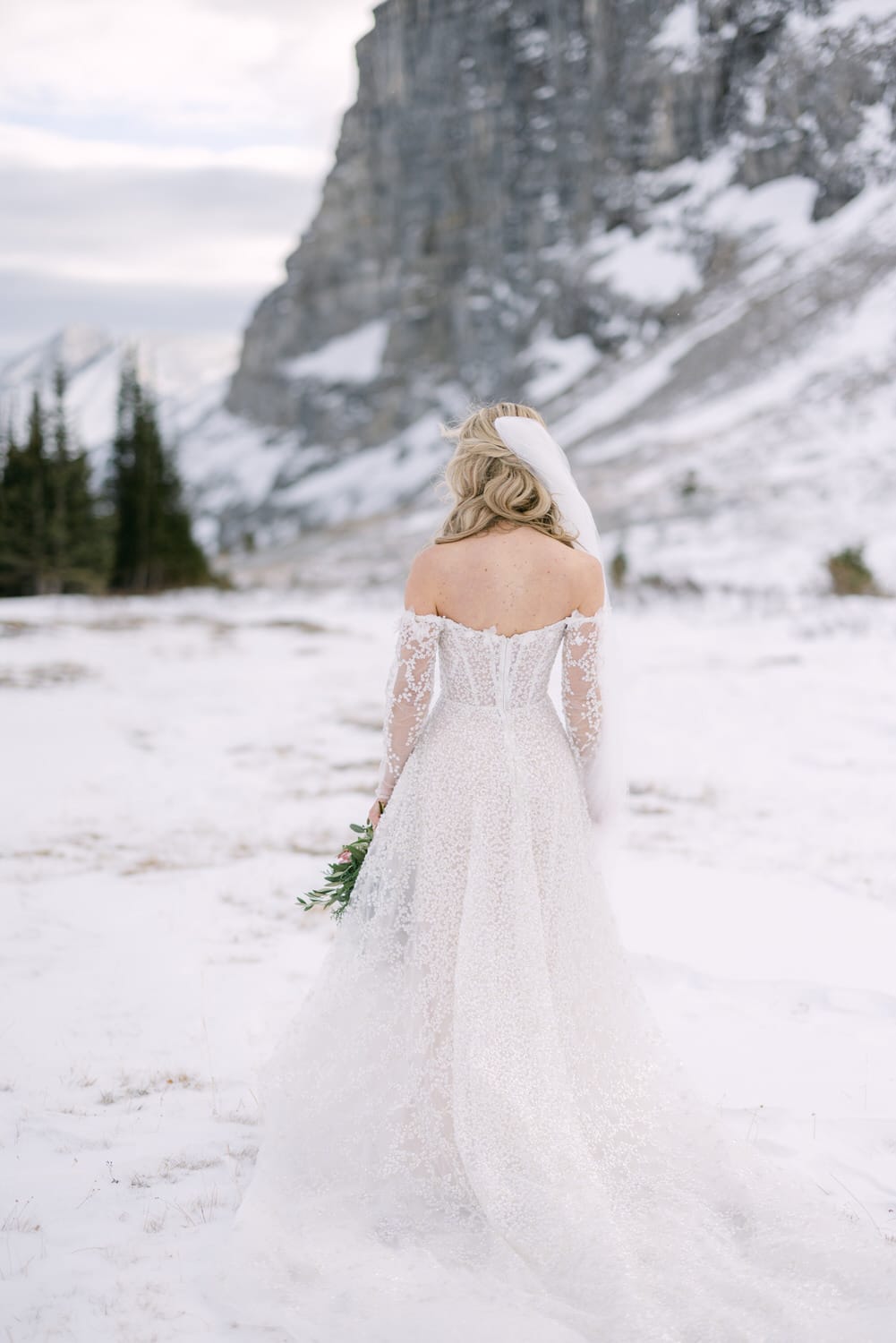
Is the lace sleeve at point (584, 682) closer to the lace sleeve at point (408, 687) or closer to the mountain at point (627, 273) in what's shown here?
the lace sleeve at point (408, 687)

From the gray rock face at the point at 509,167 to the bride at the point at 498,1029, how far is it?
253ft

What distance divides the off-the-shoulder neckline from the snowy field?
2.11 meters

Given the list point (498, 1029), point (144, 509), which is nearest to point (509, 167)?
point (144, 509)

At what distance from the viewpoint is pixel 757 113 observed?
92750 mm

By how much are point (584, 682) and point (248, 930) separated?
3.59 meters

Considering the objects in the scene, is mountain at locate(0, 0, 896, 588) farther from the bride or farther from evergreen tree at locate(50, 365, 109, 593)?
the bride

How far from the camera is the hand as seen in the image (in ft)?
13.9

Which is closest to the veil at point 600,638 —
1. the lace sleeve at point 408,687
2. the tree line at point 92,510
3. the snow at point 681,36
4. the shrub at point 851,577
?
the lace sleeve at point 408,687

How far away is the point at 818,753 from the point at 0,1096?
8.74 metres

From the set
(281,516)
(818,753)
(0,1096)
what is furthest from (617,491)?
(281,516)

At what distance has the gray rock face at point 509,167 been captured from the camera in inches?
3509

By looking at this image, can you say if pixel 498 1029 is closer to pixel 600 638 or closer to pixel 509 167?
pixel 600 638

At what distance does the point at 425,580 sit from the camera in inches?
150

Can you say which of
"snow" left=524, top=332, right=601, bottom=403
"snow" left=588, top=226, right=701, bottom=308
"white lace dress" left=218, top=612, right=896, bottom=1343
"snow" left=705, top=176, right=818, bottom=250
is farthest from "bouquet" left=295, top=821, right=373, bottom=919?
"snow" left=524, top=332, right=601, bottom=403
